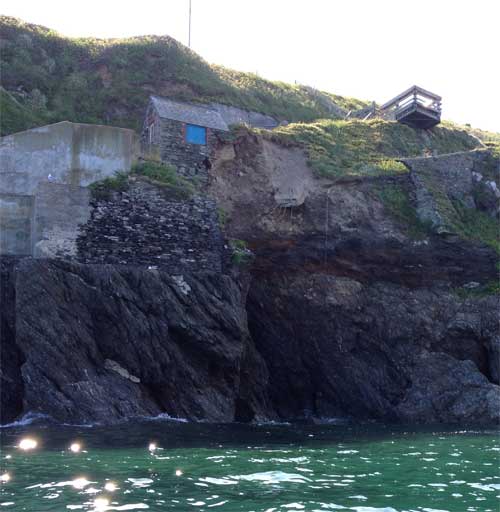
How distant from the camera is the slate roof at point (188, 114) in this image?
24.5 m

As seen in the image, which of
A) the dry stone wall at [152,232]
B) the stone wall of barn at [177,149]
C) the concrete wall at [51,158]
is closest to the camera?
the dry stone wall at [152,232]

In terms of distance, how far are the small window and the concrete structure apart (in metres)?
2.45

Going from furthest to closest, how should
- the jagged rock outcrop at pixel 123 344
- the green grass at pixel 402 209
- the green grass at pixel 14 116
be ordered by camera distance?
1. the green grass at pixel 14 116
2. the green grass at pixel 402 209
3. the jagged rock outcrop at pixel 123 344

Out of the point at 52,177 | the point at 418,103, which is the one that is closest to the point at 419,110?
the point at 418,103

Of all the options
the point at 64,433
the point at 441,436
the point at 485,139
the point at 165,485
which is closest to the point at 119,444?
the point at 64,433

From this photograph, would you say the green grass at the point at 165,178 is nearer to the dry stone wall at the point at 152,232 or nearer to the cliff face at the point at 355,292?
the dry stone wall at the point at 152,232

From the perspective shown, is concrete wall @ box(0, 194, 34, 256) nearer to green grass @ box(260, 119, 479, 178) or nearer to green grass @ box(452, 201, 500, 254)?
green grass @ box(260, 119, 479, 178)

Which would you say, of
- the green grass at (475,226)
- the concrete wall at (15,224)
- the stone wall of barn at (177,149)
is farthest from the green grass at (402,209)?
the concrete wall at (15,224)

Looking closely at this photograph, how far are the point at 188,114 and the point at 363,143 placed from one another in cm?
801

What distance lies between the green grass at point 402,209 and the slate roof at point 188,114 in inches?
246

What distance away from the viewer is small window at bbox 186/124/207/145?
2439cm

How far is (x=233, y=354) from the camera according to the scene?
19562 mm

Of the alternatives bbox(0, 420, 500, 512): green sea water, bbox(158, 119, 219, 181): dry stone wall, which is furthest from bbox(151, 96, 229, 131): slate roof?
bbox(0, 420, 500, 512): green sea water

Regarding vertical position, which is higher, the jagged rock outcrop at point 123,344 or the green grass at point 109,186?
the green grass at point 109,186
